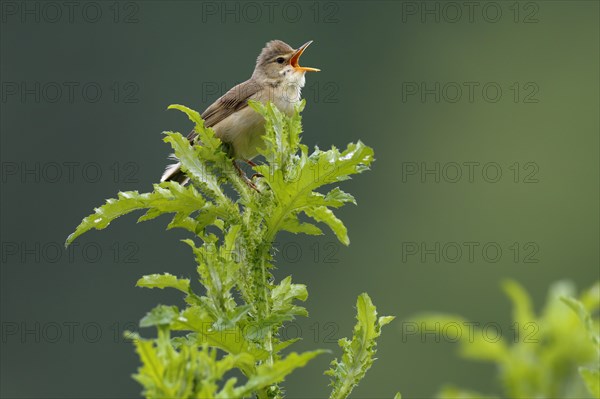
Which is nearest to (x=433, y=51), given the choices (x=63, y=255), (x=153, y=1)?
(x=153, y=1)

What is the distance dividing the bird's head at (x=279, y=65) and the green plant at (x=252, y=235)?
3.60m

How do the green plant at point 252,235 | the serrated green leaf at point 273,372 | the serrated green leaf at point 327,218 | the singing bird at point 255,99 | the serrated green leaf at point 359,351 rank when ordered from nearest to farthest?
the serrated green leaf at point 273,372 → the green plant at point 252,235 → the serrated green leaf at point 359,351 → the serrated green leaf at point 327,218 → the singing bird at point 255,99

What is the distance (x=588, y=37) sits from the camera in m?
56.3

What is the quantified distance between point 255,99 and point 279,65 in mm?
516

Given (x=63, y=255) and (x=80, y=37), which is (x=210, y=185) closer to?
(x=63, y=255)

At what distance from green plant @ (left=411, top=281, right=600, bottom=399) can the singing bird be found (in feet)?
6.69

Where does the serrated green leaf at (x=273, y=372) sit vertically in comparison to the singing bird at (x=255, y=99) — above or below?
below

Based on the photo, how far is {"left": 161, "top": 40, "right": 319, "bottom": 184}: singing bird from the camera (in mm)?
6180

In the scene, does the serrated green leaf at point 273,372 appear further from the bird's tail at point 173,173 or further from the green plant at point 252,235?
the bird's tail at point 173,173

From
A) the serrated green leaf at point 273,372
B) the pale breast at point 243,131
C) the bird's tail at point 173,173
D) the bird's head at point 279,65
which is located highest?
the bird's head at point 279,65

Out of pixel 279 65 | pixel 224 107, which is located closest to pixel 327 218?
pixel 224 107

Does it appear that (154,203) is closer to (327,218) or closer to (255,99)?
(327,218)

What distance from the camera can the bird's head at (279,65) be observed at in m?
7.75

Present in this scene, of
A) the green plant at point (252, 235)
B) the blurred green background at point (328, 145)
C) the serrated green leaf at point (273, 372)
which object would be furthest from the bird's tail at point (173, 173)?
the blurred green background at point (328, 145)
